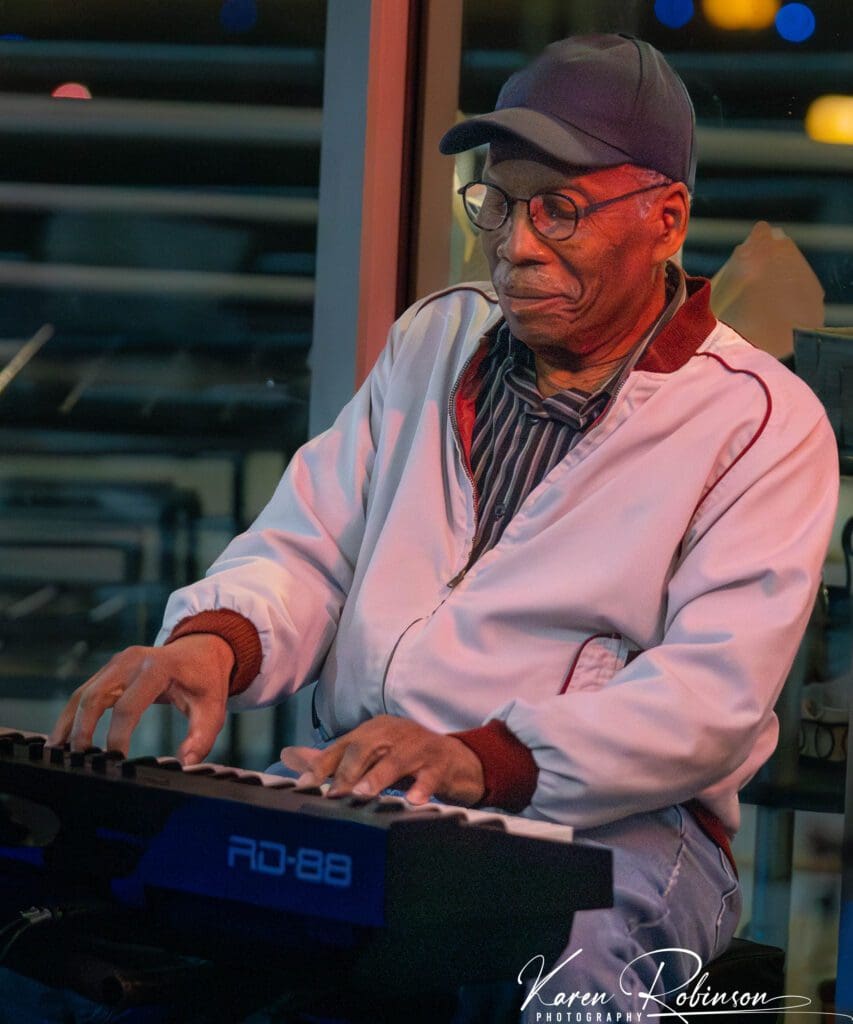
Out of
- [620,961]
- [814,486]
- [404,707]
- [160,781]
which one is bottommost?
[620,961]

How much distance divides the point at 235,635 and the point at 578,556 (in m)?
0.44

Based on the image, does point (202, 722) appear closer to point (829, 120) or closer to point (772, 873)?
point (772, 873)

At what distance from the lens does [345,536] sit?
211 cm

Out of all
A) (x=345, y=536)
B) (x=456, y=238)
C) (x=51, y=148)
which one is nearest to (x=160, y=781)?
(x=345, y=536)

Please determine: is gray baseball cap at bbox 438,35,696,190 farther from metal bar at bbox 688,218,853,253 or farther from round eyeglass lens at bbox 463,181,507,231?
metal bar at bbox 688,218,853,253

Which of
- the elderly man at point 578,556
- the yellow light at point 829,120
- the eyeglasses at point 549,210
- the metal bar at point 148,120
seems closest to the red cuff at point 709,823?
the elderly man at point 578,556

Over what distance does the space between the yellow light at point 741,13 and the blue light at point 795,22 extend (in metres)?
0.02

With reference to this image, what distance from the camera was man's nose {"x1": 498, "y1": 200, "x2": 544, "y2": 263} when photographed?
187 cm

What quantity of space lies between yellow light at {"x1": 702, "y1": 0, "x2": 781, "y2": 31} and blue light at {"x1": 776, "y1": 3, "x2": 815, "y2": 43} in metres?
0.02

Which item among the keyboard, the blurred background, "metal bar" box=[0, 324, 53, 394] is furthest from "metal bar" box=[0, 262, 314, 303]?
the keyboard

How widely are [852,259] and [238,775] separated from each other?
175 cm

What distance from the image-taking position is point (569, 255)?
73.8 inches

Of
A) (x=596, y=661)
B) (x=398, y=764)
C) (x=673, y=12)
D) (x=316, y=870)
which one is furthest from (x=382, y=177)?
(x=316, y=870)

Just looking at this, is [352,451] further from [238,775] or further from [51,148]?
[51,148]
